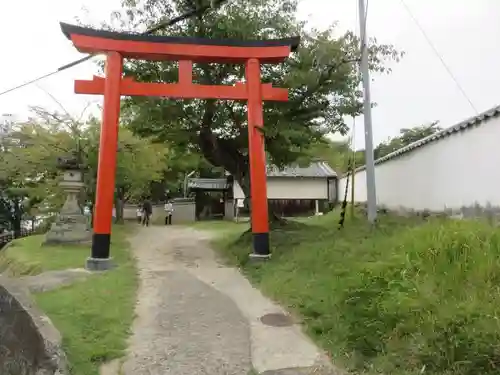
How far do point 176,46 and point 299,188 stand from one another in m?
22.4

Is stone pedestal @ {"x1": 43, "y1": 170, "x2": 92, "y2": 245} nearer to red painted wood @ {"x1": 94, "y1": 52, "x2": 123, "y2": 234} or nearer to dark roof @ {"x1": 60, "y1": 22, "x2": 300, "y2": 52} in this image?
red painted wood @ {"x1": 94, "y1": 52, "x2": 123, "y2": 234}

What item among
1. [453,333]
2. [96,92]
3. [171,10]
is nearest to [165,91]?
[96,92]

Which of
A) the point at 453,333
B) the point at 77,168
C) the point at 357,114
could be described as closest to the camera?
the point at 453,333

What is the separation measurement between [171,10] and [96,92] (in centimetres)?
346

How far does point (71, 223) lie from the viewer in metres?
15.5

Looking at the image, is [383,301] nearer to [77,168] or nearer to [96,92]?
[96,92]

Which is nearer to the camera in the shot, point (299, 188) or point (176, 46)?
→ point (176, 46)

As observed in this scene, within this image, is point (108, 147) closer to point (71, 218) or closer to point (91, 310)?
point (91, 310)

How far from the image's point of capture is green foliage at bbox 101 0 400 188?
1232 cm

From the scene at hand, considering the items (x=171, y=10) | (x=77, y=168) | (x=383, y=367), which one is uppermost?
(x=171, y=10)

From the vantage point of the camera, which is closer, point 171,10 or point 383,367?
point 383,367

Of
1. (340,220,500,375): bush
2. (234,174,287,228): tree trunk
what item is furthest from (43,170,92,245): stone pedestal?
(340,220,500,375): bush

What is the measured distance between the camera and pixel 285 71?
1328 cm

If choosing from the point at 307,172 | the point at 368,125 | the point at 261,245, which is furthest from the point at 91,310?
the point at 307,172
